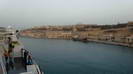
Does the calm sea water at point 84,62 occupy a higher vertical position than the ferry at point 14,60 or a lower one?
lower

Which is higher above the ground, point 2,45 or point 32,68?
point 2,45

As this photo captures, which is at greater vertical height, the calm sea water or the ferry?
the ferry

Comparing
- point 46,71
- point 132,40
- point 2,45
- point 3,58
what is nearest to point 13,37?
point 2,45

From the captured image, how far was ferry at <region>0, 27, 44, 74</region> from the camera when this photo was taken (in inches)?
317

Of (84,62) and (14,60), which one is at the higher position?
(14,60)

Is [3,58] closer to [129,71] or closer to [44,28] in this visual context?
[129,71]

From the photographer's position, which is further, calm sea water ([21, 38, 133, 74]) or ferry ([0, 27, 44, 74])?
calm sea water ([21, 38, 133, 74])

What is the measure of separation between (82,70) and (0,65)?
13464mm

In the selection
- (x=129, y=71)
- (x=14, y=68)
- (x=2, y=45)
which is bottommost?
(x=129, y=71)

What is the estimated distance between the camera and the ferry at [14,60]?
8.05 meters

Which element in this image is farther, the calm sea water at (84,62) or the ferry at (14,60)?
the calm sea water at (84,62)

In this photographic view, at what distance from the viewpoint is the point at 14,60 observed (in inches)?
377

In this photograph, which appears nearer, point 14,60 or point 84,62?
point 14,60

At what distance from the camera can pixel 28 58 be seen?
8.91 m
